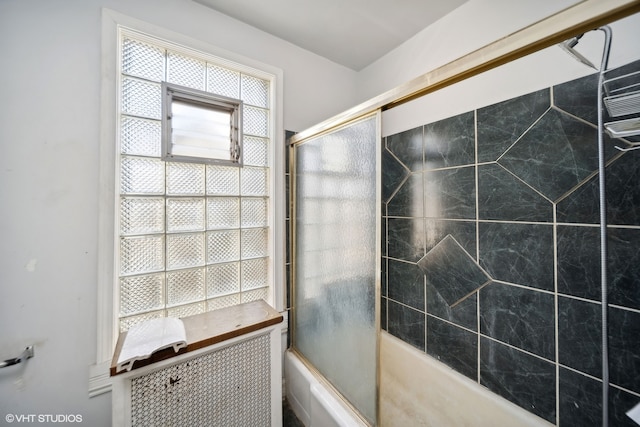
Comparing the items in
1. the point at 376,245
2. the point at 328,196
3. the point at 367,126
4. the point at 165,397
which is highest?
the point at 367,126

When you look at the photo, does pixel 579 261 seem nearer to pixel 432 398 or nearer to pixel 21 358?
pixel 432 398

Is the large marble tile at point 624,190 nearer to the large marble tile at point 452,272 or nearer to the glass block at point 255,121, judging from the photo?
the large marble tile at point 452,272

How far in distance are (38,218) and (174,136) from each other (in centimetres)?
66

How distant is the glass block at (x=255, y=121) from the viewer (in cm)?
148

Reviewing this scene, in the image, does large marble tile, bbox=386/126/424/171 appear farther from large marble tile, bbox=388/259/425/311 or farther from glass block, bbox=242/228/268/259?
glass block, bbox=242/228/268/259

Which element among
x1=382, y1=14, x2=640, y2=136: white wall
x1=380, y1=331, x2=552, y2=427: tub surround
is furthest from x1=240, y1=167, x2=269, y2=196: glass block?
x1=380, y1=331, x2=552, y2=427: tub surround

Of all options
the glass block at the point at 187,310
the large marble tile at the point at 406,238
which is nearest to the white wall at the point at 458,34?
the large marble tile at the point at 406,238

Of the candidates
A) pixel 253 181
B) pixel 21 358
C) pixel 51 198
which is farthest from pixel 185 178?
pixel 21 358

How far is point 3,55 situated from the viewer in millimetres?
899

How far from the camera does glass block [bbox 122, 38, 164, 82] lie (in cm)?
114

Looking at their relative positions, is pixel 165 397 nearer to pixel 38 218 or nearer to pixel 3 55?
pixel 38 218

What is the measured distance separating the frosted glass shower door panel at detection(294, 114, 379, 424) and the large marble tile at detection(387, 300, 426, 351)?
1.81 feet

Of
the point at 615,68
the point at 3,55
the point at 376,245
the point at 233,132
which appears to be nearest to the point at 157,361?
the point at 376,245

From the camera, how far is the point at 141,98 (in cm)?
117
